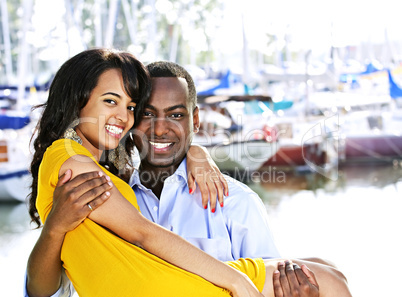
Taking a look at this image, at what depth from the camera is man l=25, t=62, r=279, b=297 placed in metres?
2.46

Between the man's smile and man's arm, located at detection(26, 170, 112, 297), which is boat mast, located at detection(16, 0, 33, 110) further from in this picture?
man's arm, located at detection(26, 170, 112, 297)

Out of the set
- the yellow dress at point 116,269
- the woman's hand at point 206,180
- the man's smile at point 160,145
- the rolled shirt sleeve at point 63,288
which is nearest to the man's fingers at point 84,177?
the yellow dress at point 116,269

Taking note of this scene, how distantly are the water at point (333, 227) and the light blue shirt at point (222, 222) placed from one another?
10.1 feet

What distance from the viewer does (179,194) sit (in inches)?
104

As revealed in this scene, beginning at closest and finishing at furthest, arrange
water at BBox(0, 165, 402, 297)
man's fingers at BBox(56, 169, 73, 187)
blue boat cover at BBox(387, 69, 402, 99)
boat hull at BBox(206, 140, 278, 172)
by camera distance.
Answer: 1. man's fingers at BBox(56, 169, 73, 187)
2. water at BBox(0, 165, 402, 297)
3. boat hull at BBox(206, 140, 278, 172)
4. blue boat cover at BBox(387, 69, 402, 99)

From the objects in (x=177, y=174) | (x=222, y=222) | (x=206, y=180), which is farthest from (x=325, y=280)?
(x=177, y=174)

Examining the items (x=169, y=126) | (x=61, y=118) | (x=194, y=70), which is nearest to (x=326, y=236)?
(x=169, y=126)

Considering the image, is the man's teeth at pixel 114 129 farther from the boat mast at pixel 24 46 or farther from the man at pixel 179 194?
the boat mast at pixel 24 46

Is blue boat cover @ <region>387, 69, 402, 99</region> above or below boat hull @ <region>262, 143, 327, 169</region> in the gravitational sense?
above

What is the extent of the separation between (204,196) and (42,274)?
0.88 meters

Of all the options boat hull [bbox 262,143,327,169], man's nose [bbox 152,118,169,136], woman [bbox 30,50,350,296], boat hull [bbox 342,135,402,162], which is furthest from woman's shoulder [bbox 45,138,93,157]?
boat hull [bbox 342,135,402,162]

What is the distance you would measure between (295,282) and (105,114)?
3.96 feet

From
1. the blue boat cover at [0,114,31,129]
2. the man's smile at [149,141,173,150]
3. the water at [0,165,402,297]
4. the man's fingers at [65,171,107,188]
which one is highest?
the man's smile at [149,141,173,150]

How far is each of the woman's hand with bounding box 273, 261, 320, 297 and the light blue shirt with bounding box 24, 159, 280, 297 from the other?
369 mm
